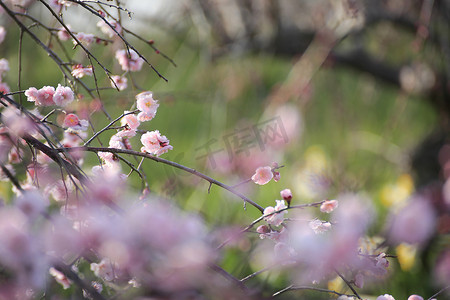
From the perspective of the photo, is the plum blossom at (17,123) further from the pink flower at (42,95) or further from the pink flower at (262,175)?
the pink flower at (262,175)

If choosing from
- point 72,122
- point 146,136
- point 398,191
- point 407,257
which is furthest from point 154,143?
point 398,191

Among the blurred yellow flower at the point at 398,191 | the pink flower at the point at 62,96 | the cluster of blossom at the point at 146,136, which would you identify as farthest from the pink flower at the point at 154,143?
the blurred yellow flower at the point at 398,191

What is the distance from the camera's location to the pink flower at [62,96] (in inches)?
29.4

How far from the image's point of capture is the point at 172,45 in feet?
9.85

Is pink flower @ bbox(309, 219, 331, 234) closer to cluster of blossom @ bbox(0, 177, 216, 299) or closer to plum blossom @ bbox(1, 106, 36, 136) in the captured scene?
cluster of blossom @ bbox(0, 177, 216, 299)

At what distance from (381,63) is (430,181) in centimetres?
58

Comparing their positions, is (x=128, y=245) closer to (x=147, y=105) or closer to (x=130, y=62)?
(x=147, y=105)

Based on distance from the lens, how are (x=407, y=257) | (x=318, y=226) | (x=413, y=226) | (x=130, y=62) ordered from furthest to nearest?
(x=407, y=257) → (x=130, y=62) → (x=318, y=226) → (x=413, y=226)

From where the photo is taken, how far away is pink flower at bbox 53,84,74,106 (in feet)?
2.45

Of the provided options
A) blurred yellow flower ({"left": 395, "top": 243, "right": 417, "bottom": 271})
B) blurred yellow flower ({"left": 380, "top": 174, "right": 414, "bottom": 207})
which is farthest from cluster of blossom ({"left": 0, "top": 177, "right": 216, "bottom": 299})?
blurred yellow flower ({"left": 380, "top": 174, "right": 414, "bottom": 207})

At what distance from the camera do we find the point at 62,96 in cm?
75

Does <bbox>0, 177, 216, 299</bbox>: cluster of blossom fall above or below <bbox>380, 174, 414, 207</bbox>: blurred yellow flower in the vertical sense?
above

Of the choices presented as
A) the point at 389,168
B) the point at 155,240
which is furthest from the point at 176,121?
the point at 155,240

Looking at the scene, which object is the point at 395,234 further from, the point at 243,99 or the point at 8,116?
the point at 243,99
